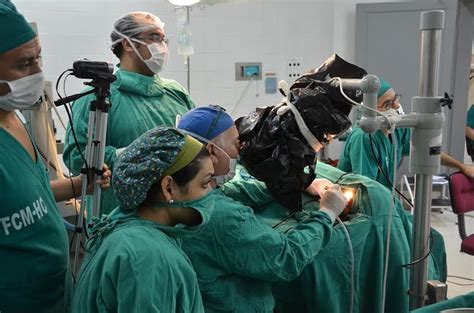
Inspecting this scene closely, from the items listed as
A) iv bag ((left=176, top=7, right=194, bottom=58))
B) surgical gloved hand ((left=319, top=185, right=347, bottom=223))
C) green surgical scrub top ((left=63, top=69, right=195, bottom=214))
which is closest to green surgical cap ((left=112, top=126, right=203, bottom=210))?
surgical gloved hand ((left=319, top=185, right=347, bottom=223))

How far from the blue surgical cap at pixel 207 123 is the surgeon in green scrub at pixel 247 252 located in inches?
9.5

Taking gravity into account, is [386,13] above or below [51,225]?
above

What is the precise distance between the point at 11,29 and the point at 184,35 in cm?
258

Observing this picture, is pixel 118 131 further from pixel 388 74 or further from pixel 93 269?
pixel 388 74

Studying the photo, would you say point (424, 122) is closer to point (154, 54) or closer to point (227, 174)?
point (227, 174)

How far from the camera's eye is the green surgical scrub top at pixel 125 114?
1.87 meters

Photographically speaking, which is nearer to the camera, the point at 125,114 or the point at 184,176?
the point at 184,176

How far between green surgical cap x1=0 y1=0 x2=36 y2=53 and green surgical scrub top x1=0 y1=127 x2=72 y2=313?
21cm

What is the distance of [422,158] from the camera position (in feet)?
3.59

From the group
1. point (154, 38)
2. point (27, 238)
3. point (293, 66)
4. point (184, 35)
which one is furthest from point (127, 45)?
point (293, 66)

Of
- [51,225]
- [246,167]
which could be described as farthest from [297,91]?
[51,225]

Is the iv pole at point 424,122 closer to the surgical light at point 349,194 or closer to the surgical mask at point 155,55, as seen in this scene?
the surgical light at point 349,194

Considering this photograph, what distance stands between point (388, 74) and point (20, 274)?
404 centimetres

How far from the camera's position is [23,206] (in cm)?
106
